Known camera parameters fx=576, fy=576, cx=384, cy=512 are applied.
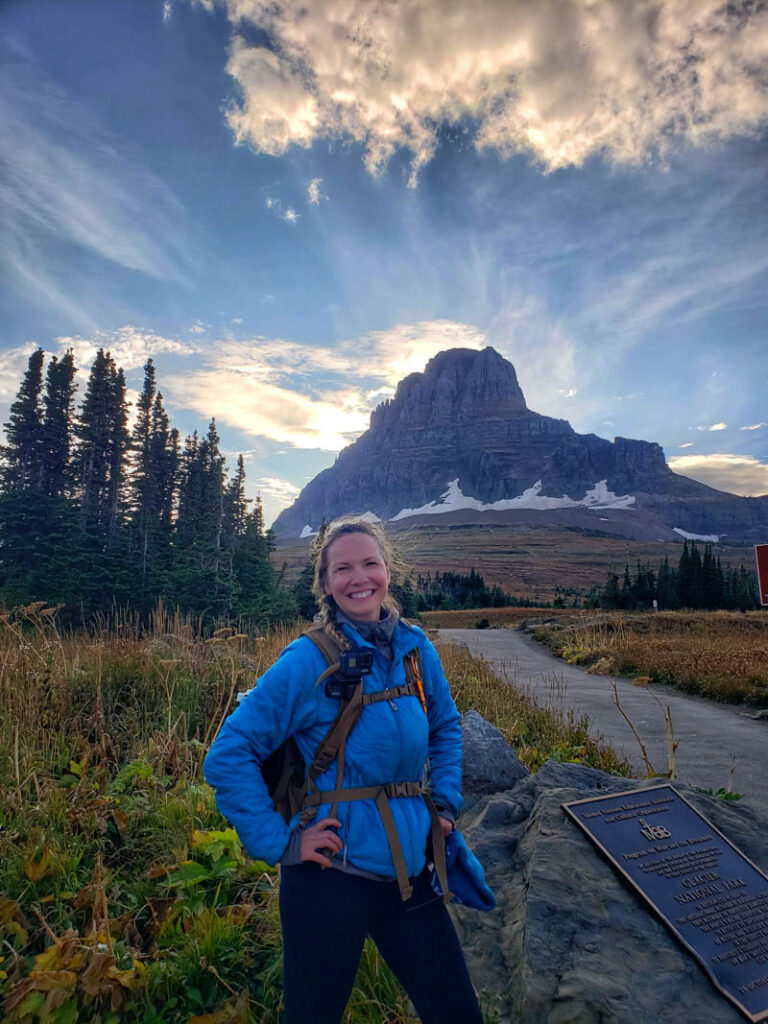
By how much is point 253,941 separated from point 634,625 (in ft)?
72.8

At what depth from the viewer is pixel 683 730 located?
761 cm

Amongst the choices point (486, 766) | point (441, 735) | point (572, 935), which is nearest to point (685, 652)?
point (486, 766)

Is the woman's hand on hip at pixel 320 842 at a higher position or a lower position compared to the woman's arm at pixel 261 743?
lower

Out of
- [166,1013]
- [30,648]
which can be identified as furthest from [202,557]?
[166,1013]

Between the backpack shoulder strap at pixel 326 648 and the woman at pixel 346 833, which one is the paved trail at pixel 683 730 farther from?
the backpack shoulder strap at pixel 326 648

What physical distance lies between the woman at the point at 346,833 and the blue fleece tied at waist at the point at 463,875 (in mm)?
78

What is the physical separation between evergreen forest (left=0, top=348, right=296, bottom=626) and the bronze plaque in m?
20.2

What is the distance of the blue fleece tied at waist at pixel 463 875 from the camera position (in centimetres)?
209

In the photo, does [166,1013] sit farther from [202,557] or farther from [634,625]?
[202,557]

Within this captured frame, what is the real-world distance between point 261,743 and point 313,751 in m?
0.18

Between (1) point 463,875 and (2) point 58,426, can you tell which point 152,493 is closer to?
(2) point 58,426

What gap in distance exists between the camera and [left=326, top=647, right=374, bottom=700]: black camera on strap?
192 cm

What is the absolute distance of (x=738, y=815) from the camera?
3.45 metres

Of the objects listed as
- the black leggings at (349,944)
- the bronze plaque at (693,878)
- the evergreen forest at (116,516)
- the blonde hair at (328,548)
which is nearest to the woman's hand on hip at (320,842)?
the black leggings at (349,944)
